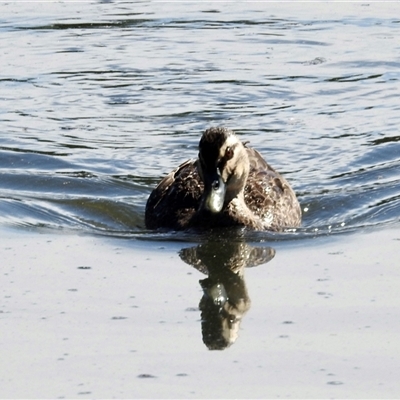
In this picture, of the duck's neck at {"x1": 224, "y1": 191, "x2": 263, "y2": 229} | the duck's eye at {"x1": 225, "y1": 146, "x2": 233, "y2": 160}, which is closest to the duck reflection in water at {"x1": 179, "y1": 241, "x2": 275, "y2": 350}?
the duck's neck at {"x1": 224, "y1": 191, "x2": 263, "y2": 229}

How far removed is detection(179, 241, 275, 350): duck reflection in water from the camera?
7.69 metres

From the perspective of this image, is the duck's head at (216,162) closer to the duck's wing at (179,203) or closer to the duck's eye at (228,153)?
the duck's eye at (228,153)

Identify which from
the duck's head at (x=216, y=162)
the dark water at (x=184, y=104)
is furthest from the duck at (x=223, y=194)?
the dark water at (x=184, y=104)

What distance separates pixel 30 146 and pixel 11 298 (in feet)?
17.9

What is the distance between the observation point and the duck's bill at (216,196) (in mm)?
9883

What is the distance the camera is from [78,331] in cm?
753

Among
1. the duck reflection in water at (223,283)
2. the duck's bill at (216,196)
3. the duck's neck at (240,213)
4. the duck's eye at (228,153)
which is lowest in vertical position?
the duck reflection in water at (223,283)

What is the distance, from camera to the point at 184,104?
1519cm

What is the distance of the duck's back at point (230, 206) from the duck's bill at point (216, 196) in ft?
1.15

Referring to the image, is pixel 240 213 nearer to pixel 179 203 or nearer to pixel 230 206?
pixel 230 206

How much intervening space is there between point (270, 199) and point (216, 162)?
104 centimetres

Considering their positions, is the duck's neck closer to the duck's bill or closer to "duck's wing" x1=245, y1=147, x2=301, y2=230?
"duck's wing" x1=245, y1=147, x2=301, y2=230

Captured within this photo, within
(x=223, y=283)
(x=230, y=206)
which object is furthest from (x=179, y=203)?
(x=223, y=283)

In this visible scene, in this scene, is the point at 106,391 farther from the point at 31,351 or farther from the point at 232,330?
the point at 232,330
